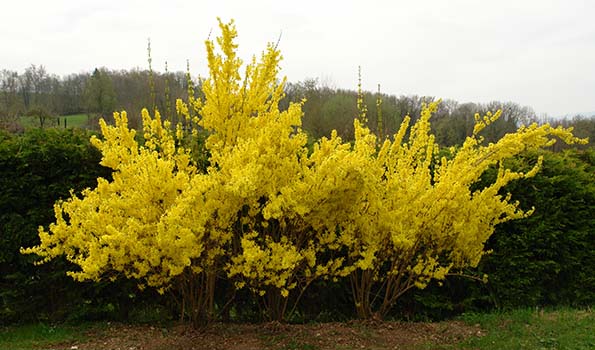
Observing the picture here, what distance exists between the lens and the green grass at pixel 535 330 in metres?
4.35

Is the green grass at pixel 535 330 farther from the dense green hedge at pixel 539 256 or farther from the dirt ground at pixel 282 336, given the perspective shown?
the dense green hedge at pixel 539 256

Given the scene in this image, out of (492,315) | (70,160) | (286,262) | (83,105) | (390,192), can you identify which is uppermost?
(83,105)

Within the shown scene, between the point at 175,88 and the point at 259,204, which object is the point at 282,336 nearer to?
the point at 259,204

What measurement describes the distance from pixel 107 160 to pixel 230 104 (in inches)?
45.0

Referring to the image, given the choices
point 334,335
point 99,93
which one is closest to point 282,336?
point 334,335

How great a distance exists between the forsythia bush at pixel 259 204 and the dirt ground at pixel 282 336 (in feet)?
0.78

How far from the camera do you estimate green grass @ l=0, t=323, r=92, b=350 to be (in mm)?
4520

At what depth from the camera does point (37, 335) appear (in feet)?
15.7

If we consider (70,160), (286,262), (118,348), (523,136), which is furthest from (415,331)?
(70,160)

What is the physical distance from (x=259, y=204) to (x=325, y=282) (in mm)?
1603

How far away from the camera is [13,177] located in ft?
16.4

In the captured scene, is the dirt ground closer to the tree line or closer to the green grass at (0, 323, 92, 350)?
the green grass at (0, 323, 92, 350)

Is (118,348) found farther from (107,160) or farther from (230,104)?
(230,104)

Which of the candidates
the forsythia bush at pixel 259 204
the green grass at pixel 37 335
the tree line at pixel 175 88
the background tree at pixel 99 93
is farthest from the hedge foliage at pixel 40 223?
the background tree at pixel 99 93
